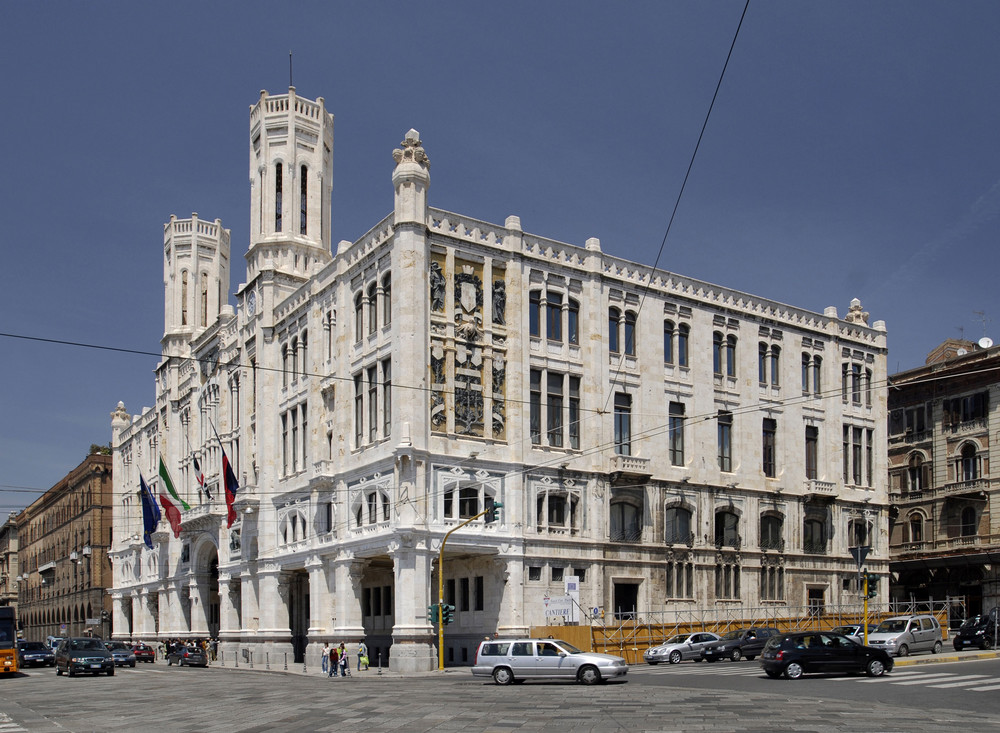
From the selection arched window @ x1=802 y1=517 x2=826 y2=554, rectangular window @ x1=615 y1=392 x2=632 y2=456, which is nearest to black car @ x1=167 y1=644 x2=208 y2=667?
rectangular window @ x1=615 y1=392 x2=632 y2=456

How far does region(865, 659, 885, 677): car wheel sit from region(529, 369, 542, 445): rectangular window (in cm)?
1960

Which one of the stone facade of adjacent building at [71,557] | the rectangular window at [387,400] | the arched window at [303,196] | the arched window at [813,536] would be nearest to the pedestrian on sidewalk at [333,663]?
the rectangular window at [387,400]

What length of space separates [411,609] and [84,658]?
15033 millimetres

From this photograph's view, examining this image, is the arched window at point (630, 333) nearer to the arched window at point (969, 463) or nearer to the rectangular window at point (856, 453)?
the rectangular window at point (856, 453)

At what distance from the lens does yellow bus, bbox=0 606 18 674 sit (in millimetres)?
47594

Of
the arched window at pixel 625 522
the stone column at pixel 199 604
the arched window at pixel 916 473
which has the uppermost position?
the arched window at pixel 916 473

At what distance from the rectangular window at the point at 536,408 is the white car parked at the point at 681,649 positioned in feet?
34.1

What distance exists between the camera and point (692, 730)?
20.6 metres

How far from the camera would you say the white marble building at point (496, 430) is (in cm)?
4719

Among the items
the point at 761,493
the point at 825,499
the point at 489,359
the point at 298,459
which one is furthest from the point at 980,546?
the point at 298,459

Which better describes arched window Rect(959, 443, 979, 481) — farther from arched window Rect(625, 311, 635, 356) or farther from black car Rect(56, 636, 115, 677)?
black car Rect(56, 636, 115, 677)

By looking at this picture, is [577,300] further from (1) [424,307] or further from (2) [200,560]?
(2) [200,560]

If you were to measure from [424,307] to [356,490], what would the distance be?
9.16 meters

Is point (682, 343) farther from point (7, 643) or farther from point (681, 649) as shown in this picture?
point (7, 643)
